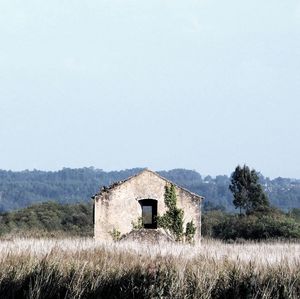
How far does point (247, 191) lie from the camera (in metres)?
71.8

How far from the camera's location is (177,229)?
112 feet

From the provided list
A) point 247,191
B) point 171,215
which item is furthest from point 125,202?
point 247,191

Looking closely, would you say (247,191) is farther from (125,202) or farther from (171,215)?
(125,202)

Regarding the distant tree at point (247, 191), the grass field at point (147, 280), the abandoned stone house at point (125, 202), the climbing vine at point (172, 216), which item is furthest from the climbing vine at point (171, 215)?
the distant tree at point (247, 191)

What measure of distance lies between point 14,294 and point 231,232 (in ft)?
148

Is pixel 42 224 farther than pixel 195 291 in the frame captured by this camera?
Yes

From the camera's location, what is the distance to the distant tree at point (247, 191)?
232 ft

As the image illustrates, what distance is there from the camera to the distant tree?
70637mm

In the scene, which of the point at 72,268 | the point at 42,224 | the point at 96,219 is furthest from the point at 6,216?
the point at 72,268

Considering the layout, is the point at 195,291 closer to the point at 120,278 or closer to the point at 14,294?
the point at 120,278

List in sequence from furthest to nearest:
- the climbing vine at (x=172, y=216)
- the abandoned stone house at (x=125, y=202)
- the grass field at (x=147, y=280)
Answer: the climbing vine at (x=172, y=216)
the abandoned stone house at (x=125, y=202)
the grass field at (x=147, y=280)

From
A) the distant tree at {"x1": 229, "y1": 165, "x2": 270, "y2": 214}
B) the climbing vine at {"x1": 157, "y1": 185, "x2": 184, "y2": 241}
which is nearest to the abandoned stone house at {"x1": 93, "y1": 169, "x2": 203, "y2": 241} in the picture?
the climbing vine at {"x1": 157, "y1": 185, "x2": 184, "y2": 241}

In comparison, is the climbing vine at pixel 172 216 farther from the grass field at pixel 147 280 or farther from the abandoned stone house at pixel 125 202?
the grass field at pixel 147 280

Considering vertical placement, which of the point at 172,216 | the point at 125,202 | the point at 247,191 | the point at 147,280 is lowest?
the point at 147,280
